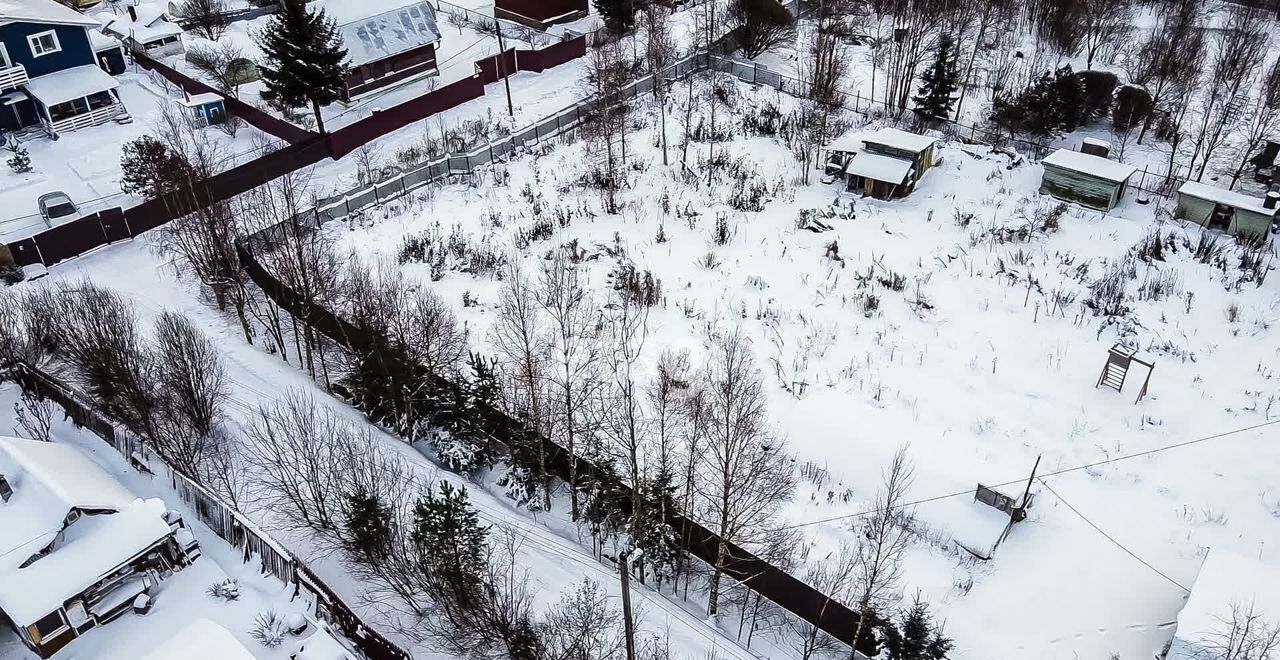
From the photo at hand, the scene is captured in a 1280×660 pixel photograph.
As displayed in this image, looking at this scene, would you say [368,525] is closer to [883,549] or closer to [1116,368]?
[883,549]

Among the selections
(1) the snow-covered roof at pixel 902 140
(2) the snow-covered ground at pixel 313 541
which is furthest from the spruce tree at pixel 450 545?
(1) the snow-covered roof at pixel 902 140

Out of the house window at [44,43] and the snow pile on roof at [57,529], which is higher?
the house window at [44,43]

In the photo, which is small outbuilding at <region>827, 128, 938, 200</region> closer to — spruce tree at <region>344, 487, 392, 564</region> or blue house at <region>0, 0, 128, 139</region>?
spruce tree at <region>344, 487, 392, 564</region>

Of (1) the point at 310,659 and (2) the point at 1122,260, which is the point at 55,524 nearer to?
(1) the point at 310,659

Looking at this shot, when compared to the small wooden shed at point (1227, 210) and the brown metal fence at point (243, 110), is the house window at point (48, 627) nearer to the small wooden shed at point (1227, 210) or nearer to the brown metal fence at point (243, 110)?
the brown metal fence at point (243, 110)

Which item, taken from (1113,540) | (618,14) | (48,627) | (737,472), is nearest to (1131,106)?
(1113,540)

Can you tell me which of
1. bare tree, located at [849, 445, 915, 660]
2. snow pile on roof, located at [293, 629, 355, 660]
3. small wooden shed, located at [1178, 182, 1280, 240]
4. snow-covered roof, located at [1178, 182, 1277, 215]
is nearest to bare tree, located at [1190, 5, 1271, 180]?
snow-covered roof, located at [1178, 182, 1277, 215]

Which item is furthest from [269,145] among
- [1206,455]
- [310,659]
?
[1206,455]

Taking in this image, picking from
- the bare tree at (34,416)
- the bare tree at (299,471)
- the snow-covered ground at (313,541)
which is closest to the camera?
the bare tree at (299,471)
